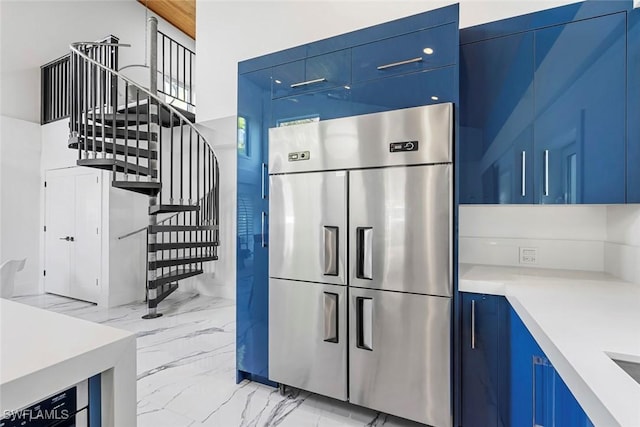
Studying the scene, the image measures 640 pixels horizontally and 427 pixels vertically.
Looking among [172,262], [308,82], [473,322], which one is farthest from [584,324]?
[172,262]

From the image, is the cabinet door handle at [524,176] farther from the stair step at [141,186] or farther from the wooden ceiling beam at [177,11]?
the wooden ceiling beam at [177,11]

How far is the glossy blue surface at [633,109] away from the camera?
61.7 inches

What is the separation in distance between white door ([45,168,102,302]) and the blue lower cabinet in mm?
4805

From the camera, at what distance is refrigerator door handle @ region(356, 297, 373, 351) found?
1.77 meters

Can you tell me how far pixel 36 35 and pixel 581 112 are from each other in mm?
6901

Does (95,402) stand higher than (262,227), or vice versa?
(262,227)

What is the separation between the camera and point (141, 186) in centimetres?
347

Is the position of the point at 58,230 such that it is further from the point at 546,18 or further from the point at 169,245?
the point at 546,18

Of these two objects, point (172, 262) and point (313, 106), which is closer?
point (313, 106)

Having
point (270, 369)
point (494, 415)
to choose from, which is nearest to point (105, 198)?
point (270, 369)

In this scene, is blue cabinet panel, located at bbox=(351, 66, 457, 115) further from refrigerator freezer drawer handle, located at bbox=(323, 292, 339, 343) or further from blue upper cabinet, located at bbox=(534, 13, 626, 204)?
refrigerator freezer drawer handle, located at bbox=(323, 292, 339, 343)

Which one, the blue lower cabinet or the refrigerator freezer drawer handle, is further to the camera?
the refrigerator freezer drawer handle

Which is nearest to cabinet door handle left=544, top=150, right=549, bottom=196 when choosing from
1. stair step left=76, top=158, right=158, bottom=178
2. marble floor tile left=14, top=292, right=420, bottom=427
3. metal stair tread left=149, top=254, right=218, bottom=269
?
marble floor tile left=14, top=292, right=420, bottom=427

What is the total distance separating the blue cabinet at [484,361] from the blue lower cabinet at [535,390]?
0.19 feet
